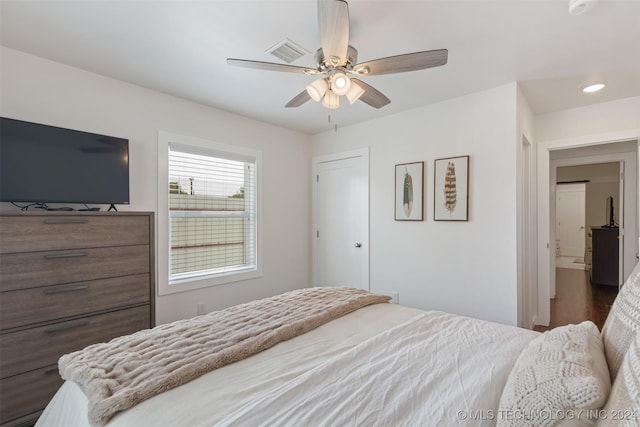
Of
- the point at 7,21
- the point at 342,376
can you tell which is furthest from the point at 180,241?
the point at 342,376

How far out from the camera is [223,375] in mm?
1146

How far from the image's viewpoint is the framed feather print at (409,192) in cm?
336

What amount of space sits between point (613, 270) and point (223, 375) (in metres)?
7.07

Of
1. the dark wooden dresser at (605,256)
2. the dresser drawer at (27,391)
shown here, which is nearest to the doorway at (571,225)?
the dark wooden dresser at (605,256)

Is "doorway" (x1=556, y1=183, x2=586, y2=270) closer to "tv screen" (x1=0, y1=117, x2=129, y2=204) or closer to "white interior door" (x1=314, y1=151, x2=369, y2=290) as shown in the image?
"white interior door" (x1=314, y1=151, x2=369, y2=290)

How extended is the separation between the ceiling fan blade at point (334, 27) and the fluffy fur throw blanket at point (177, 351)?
148cm

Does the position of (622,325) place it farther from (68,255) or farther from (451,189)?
(68,255)

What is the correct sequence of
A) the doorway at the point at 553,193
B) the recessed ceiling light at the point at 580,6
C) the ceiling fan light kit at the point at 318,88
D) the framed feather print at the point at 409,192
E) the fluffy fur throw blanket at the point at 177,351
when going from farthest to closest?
the doorway at the point at 553,193, the framed feather print at the point at 409,192, the ceiling fan light kit at the point at 318,88, the recessed ceiling light at the point at 580,6, the fluffy fur throw blanket at the point at 177,351

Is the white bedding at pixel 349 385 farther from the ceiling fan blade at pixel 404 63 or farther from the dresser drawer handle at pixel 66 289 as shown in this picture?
the ceiling fan blade at pixel 404 63

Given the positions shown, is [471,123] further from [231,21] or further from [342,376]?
[342,376]

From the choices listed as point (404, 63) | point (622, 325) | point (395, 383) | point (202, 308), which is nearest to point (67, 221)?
point (202, 308)

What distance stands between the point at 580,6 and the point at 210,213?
3.43 m

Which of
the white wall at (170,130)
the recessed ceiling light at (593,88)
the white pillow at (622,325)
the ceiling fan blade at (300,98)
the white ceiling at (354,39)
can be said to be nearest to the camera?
the white pillow at (622,325)

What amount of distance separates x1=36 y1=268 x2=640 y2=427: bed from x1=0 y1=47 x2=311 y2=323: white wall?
1933mm
